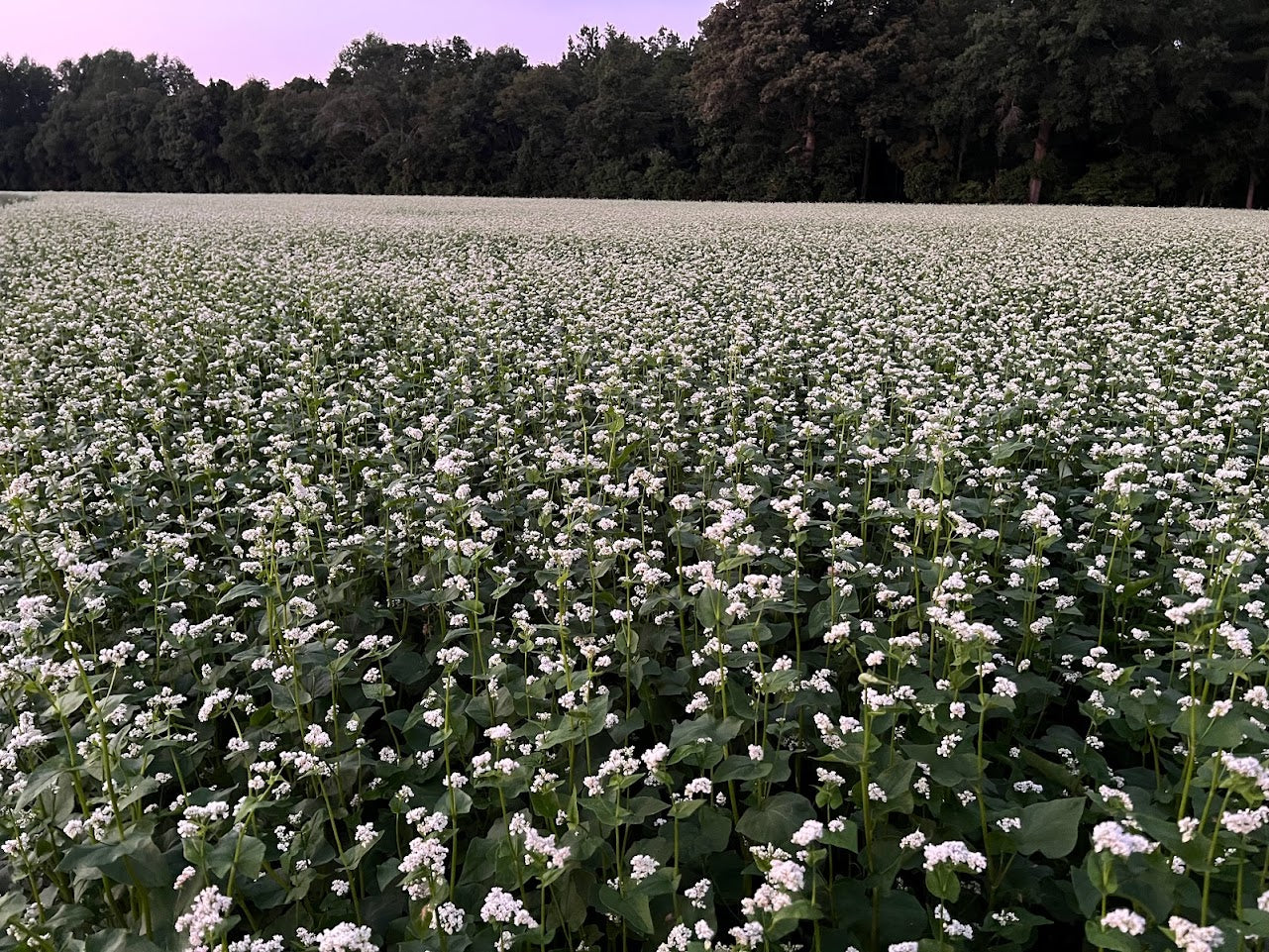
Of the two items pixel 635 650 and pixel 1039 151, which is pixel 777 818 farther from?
pixel 1039 151

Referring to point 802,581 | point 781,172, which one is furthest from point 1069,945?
point 781,172

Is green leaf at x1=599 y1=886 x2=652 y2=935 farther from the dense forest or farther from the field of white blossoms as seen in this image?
the dense forest

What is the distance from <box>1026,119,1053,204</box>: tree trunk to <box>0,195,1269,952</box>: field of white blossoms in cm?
3859

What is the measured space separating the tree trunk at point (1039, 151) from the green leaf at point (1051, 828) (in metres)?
46.0

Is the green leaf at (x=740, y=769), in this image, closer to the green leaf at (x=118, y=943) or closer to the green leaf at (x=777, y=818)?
the green leaf at (x=777, y=818)

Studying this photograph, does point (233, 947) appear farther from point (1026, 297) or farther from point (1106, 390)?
point (1026, 297)

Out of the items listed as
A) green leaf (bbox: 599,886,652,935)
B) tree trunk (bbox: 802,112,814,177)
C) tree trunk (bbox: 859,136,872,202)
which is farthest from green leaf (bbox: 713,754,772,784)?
tree trunk (bbox: 859,136,872,202)

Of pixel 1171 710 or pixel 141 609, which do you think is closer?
pixel 1171 710

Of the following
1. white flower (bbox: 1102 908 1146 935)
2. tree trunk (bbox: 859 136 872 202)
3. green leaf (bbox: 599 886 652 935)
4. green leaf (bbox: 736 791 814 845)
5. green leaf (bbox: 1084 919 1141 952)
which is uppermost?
tree trunk (bbox: 859 136 872 202)

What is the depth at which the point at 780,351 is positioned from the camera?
24.6 feet

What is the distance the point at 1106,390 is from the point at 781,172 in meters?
45.4

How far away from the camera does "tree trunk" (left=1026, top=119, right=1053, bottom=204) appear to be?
4225 centimetres

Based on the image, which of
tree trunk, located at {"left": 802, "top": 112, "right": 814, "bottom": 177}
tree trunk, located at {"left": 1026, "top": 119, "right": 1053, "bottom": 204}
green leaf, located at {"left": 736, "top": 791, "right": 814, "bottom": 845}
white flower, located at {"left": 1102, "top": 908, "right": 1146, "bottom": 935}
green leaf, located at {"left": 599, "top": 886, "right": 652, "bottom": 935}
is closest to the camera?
white flower, located at {"left": 1102, "top": 908, "right": 1146, "bottom": 935}

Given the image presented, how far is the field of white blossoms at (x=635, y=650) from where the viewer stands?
2.11 meters
